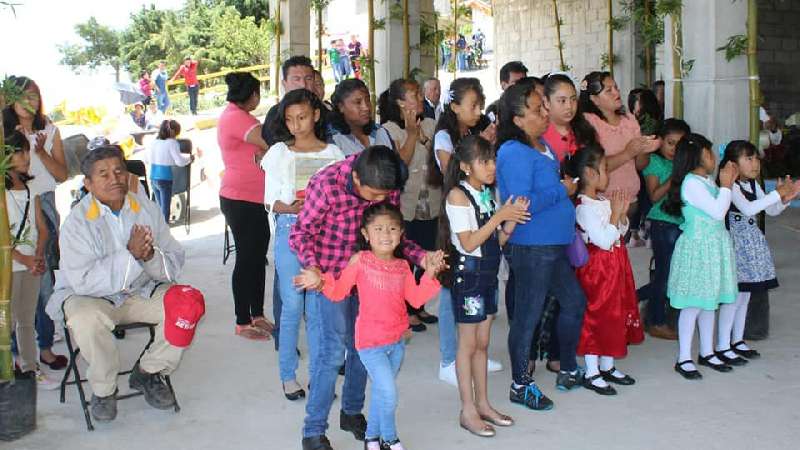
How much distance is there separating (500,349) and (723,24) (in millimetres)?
2579

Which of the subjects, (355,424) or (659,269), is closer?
(355,424)

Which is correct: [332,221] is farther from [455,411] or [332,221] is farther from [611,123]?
[611,123]

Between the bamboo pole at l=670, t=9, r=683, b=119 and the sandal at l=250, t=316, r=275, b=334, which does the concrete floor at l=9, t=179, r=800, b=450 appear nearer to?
the sandal at l=250, t=316, r=275, b=334

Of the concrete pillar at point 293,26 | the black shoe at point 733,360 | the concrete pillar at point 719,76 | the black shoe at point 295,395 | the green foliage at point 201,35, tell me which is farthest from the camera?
the green foliage at point 201,35

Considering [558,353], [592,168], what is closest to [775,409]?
[558,353]

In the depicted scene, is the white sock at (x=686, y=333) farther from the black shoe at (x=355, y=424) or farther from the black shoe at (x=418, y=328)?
the black shoe at (x=355, y=424)

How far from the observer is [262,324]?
18.7ft

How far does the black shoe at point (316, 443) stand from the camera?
12.0 feet

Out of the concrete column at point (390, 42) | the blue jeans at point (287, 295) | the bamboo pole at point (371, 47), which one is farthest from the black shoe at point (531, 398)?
the concrete column at point (390, 42)

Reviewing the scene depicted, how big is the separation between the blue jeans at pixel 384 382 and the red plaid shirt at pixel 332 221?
377 millimetres

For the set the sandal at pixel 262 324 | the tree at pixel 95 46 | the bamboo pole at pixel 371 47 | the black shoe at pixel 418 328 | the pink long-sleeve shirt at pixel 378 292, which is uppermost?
the tree at pixel 95 46

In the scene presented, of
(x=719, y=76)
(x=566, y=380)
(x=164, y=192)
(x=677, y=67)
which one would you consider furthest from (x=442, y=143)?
(x=164, y=192)

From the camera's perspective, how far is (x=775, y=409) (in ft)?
13.8

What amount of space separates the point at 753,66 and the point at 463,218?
2792 millimetres
